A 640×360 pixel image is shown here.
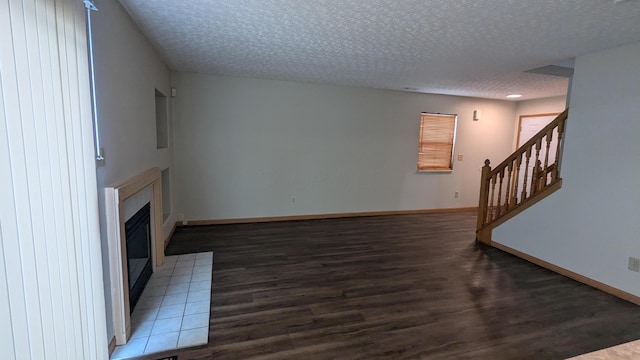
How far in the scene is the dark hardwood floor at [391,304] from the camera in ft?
6.92

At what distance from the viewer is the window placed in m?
6.10

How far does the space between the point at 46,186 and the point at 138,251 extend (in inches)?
64.5

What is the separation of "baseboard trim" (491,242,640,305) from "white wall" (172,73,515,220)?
91.9 inches

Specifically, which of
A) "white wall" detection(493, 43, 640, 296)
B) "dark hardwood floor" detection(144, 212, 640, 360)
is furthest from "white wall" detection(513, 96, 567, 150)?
"dark hardwood floor" detection(144, 212, 640, 360)

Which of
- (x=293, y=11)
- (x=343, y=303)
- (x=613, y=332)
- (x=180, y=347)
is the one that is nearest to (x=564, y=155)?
(x=613, y=332)

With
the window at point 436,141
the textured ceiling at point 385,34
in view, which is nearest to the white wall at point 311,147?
the window at point 436,141

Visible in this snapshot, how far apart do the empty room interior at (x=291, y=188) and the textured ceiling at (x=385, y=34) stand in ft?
0.10

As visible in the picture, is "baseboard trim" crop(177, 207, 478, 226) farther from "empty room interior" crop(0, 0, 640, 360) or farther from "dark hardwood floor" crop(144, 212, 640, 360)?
"dark hardwood floor" crop(144, 212, 640, 360)

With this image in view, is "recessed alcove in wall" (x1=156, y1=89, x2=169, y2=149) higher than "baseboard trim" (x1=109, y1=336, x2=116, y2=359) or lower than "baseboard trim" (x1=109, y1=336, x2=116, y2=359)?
higher

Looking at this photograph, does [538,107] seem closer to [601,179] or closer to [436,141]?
[436,141]

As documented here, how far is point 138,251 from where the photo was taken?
284cm

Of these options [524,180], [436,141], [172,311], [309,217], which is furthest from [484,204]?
[172,311]

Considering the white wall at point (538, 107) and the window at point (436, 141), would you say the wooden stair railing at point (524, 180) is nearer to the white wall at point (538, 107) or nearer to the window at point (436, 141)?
the window at point (436, 141)

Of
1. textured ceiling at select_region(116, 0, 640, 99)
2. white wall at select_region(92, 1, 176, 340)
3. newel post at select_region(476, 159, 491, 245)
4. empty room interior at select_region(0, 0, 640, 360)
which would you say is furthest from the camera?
newel post at select_region(476, 159, 491, 245)
